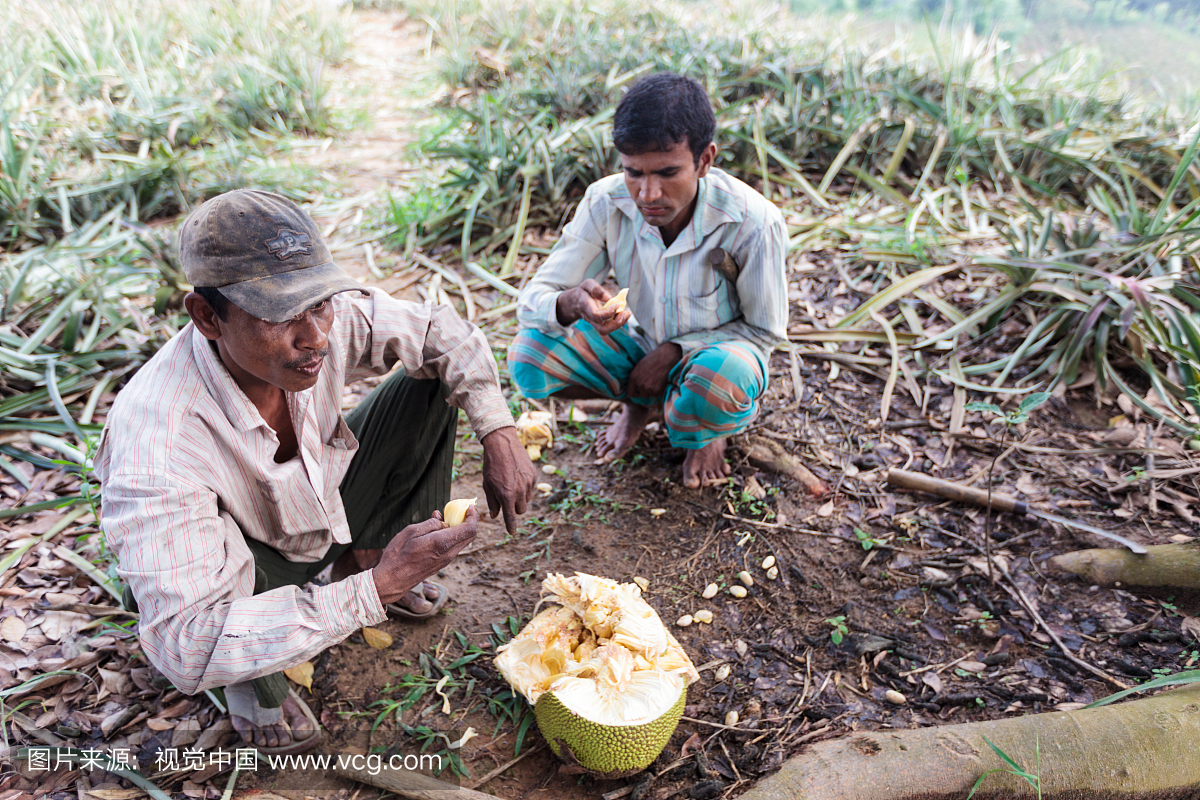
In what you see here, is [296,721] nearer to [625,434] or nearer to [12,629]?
[12,629]

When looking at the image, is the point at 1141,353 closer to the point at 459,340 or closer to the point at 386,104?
the point at 459,340

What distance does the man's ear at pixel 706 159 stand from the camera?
2.24m

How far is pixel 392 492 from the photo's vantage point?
6.96 ft

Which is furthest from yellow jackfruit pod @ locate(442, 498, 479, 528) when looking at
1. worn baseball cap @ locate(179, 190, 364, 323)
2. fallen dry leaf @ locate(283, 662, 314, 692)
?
fallen dry leaf @ locate(283, 662, 314, 692)

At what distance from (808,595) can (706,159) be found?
1.41 meters

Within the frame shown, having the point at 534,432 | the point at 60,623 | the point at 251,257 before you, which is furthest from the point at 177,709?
the point at 534,432

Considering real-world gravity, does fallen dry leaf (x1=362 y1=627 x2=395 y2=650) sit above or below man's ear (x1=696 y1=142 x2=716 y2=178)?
below

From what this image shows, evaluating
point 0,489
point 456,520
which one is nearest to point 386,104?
point 0,489

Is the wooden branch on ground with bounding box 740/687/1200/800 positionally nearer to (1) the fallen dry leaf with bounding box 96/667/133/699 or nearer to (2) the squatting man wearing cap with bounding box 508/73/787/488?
(2) the squatting man wearing cap with bounding box 508/73/787/488

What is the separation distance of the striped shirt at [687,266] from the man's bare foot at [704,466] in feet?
1.26

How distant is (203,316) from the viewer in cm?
140

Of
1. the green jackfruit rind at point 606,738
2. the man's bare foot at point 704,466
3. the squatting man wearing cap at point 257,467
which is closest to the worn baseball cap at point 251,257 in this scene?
the squatting man wearing cap at point 257,467

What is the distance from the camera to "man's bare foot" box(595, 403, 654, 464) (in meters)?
2.76

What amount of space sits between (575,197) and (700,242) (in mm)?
2100
